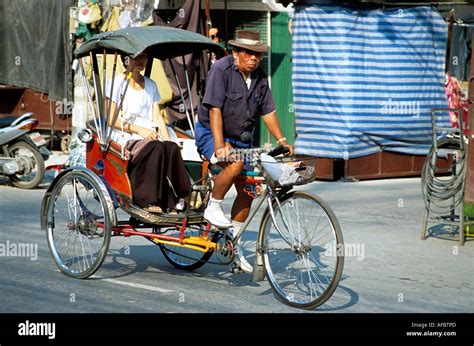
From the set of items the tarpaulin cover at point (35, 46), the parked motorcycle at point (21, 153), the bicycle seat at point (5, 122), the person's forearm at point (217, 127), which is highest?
the tarpaulin cover at point (35, 46)

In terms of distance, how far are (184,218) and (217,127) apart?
0.79 m

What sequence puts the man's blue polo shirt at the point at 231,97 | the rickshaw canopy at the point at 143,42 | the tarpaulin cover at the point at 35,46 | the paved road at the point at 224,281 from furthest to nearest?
the tarpaulin cover at the point at 35,46
the rickshaw canopy at the point at 143,42
the man's blue polo shirt at the point at 231,97
the paved road at the point at 224,281

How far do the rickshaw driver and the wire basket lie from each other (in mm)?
275

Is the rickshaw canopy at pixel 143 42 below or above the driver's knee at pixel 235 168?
above

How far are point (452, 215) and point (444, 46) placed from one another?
5696mm

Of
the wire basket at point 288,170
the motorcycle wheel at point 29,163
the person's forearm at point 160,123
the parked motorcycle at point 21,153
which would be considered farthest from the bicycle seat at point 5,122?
the wire basket at point 288,170

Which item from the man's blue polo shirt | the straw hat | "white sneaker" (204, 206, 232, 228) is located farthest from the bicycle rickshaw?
the straw hat

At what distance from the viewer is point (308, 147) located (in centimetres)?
1538

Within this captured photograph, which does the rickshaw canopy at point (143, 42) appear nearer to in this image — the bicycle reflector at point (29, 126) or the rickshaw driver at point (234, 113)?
the rickshaw driver at point (234, 113)

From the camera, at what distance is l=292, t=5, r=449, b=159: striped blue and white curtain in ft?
49.2

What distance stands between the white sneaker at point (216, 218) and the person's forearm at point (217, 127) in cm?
48

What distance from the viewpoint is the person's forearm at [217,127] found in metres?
7.83

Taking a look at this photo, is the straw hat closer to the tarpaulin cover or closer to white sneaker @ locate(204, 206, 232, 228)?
white sneaker @ locate(204, 206, 232, 228)
